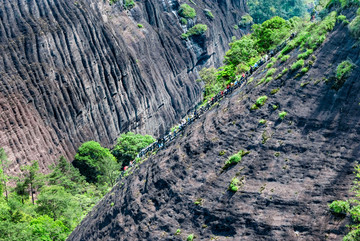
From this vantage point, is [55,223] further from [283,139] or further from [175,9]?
[175,9]

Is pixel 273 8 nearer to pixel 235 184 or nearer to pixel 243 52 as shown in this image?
pixel 243 52

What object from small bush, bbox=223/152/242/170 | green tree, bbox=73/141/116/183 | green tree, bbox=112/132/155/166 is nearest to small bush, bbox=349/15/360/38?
small bush, bbox=223/152/242/170

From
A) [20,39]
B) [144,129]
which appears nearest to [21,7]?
[20,39]

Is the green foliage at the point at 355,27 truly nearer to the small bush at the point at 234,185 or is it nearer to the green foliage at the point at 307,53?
the green foliage at the point at 307,53

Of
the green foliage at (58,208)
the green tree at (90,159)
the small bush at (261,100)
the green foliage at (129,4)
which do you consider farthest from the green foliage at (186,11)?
the small bush at (261,100)

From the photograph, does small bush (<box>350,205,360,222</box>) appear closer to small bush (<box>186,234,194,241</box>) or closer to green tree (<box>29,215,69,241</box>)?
small bush (<box>186,234,194,241</box>)
